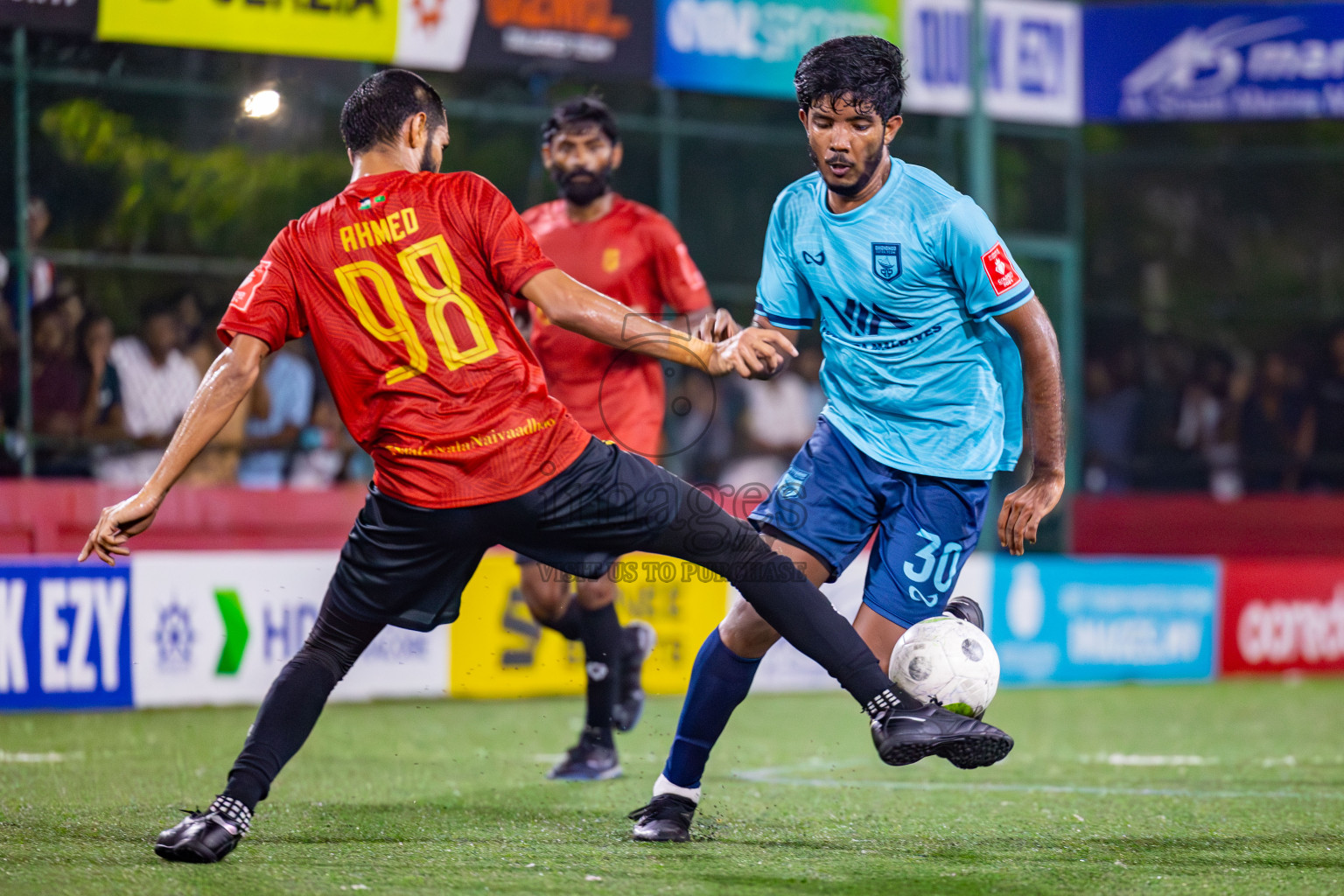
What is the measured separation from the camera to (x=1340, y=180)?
47.1 feet

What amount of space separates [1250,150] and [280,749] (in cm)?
1216

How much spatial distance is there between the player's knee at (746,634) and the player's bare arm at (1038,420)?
2.25ft

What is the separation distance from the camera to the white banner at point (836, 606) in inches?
396

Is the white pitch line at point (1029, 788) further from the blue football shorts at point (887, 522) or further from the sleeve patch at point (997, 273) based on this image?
the sleeve patch at point (997, 273)

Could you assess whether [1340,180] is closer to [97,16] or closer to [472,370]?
[97,16]

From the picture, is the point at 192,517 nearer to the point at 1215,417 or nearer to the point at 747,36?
the point at 747,36

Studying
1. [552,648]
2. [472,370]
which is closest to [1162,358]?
[552,648]

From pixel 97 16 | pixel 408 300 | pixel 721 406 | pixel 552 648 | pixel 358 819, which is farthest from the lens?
pixel 721 406

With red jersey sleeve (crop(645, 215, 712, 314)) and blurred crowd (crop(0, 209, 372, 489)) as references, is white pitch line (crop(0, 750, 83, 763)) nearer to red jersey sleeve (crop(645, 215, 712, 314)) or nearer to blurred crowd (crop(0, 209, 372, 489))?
blurred crowd (crop(0, 209, 372, 489))

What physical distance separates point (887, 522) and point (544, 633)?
525cm

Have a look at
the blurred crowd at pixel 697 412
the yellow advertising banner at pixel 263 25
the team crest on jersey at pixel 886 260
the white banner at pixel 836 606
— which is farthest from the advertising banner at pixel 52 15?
the team crest on jersey at pixel 886 260

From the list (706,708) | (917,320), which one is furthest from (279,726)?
(917,320)

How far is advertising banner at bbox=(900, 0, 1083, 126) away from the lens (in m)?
12.1

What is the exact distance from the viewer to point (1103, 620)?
36.7 ft
